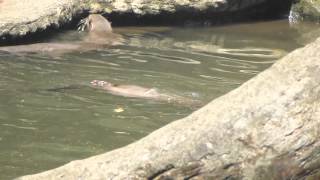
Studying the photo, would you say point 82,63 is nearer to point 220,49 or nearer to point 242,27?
point 220,49

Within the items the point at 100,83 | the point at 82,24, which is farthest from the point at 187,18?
the point at 100,83

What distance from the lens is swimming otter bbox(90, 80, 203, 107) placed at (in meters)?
8.88

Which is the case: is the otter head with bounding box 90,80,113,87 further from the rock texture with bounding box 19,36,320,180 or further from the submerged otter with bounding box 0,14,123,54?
the rock texture with bounding box 19,36,320,180

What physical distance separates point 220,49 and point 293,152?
33.2 feet

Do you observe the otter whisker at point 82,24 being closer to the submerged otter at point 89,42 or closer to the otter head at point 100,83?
the submerged otter at point 89,42

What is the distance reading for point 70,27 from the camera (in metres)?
14.1

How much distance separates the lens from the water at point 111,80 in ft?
22.8

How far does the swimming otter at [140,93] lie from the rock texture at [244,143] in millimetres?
5083

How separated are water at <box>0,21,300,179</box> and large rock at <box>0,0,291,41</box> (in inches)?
18.2

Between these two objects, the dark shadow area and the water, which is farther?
the dark shadow area

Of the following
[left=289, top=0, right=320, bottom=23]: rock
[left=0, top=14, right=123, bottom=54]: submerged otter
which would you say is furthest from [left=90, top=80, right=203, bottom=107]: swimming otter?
[left=289, top=0, right=320, bottom=23]: rock

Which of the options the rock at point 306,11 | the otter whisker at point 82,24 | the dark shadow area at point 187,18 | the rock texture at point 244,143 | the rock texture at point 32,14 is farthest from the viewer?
the rock at point 306,11

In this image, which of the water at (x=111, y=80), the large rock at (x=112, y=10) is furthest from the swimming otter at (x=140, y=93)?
the large rock at (x=112, y=10)

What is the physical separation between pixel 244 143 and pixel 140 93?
5804 millimetres
